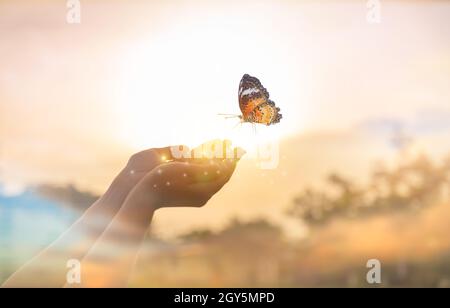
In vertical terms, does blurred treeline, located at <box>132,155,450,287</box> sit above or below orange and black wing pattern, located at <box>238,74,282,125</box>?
below

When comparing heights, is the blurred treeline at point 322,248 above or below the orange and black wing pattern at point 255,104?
below

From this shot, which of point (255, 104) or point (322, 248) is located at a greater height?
point (255, 104)

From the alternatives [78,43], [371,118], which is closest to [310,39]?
[371,118]
